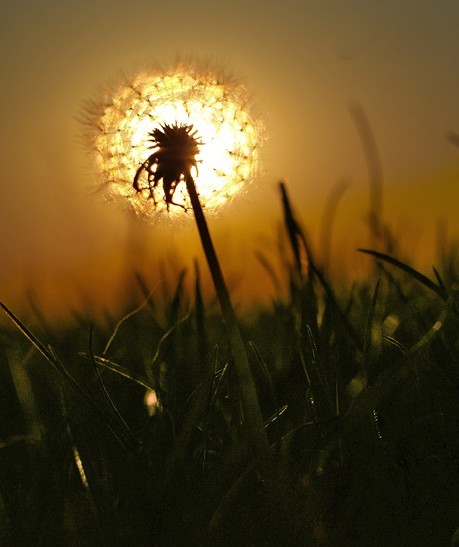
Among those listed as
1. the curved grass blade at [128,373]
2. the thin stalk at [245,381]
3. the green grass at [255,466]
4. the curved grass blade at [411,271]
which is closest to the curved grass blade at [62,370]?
the green grass at [255,466]

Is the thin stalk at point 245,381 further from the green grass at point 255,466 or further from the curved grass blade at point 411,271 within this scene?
the curved grass blade at point 411,271

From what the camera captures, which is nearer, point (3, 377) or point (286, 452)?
point (286, 452)

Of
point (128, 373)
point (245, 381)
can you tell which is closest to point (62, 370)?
point (128, 373)

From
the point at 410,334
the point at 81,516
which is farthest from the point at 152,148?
the point at 410,334

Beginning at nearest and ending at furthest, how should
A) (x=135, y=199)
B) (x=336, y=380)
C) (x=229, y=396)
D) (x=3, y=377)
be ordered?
(x=336, y=380)
(x=229, y=396)
(x=135, y=199)
(x=3, y=377)

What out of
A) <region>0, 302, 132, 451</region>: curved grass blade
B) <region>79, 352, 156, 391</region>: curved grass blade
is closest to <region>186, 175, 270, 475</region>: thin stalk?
<region>0, 302, 132, 451</region>: curved grass blade

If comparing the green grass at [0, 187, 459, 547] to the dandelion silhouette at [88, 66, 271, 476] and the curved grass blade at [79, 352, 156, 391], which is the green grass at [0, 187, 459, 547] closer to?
the curved grass blade at [79, 352, 156, 391]

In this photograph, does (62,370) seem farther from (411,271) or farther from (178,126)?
(411,271)

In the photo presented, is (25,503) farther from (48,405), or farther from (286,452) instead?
(48,405)

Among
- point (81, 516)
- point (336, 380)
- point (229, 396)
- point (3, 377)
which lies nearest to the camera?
point (81, 516)
